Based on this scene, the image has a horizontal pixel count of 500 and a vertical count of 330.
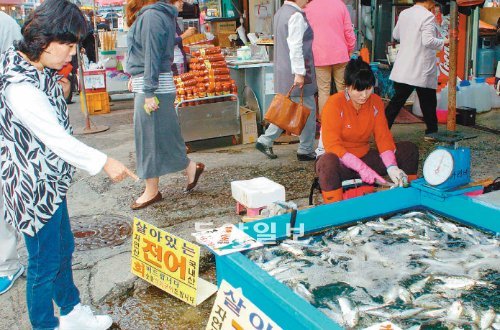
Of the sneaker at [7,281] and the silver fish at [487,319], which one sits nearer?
the silver fish at [487,319]

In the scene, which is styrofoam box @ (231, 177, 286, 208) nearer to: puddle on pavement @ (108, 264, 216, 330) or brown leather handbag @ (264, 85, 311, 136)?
puddle on pavement @ (108, 264, 216, 330)

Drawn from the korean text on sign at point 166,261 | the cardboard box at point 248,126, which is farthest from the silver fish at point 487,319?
the cardboard box at point 248,126

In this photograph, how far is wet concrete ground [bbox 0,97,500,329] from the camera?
3.73m

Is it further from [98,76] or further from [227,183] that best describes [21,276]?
[98,76]

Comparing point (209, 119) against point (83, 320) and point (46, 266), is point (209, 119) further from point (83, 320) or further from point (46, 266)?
point (46, 266)

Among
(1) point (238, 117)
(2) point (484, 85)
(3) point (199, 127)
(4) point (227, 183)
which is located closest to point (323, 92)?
(1) point (238, 117)

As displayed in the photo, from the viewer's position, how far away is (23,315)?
3721mm

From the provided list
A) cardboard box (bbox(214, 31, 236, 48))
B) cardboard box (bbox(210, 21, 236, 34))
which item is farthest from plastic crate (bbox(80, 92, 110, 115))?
cardboard box (bbox(210, 21, 236, 34))

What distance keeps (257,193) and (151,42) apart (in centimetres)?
181

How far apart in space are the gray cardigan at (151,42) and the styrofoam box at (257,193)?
4.36 ft

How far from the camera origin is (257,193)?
4.50m

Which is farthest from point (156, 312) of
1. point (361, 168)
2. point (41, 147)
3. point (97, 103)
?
point (97, 103)

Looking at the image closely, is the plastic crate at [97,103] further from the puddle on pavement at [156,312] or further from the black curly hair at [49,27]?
the black curly hair at [49,27]

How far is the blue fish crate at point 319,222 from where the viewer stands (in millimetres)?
2395
